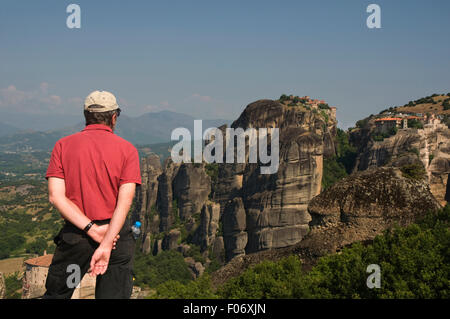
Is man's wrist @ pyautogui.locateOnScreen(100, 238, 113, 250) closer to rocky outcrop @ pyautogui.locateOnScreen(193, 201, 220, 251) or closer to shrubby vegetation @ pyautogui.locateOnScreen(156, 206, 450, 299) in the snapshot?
shrubby vegetation @ pyautogui.locateOnScreen(156, 206, 450, 299)

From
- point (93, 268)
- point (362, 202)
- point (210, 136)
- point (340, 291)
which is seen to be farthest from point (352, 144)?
point (93, 268)

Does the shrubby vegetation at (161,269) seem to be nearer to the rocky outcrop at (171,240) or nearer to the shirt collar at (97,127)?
the rocky outcrop at (171,240)

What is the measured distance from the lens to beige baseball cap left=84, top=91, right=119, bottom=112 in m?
3.85

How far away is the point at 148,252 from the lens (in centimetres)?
6556

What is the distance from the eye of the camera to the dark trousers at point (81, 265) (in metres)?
3.69

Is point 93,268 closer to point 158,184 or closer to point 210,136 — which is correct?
point 210,136

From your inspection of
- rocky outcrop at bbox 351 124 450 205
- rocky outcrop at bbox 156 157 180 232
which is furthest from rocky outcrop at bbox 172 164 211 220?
rocky outcrop at bbox 351 124 450 205

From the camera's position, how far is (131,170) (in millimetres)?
3748

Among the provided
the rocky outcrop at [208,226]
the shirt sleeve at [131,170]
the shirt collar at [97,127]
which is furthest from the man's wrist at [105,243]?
the rocky outcrop at [208,226]

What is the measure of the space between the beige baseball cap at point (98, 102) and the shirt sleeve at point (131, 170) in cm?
54

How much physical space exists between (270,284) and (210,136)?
Answer: 55.6m

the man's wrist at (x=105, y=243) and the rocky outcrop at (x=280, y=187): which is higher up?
the man's wrist at (x=105, y=243)

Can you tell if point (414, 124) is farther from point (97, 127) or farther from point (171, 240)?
point (97, 127)

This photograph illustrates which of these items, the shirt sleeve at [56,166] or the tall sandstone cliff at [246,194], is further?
the tall sandstone cliff at [246,194]
